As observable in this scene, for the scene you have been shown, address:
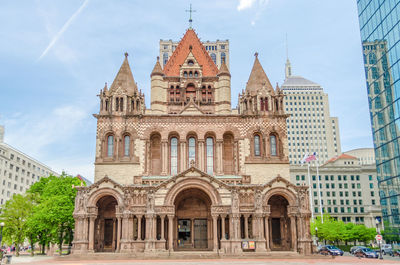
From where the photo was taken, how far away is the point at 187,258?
3450 centimetres

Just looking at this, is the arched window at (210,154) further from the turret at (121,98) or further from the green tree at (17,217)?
the green tree at (17,217)

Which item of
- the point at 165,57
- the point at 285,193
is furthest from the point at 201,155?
the point at 165,57

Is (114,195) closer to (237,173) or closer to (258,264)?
→ (237,173)

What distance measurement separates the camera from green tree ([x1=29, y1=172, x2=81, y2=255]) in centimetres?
4241

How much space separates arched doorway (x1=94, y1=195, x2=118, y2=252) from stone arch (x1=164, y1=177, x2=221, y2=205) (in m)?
6.93

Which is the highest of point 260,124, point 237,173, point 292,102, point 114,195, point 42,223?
point 292,102

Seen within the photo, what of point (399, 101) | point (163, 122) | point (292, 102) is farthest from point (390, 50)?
point (292, 102)

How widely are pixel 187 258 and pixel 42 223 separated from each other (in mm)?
18661

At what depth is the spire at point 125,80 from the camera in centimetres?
4678

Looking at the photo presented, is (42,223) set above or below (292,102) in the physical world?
below

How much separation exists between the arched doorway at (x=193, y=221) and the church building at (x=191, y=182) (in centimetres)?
11

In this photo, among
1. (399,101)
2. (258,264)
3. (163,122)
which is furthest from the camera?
(399,101)

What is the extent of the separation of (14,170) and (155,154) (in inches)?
2526

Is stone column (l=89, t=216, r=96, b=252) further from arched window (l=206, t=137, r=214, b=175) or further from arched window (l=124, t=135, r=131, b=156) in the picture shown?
arched window (l=206, t=137, r=214, b=175)
